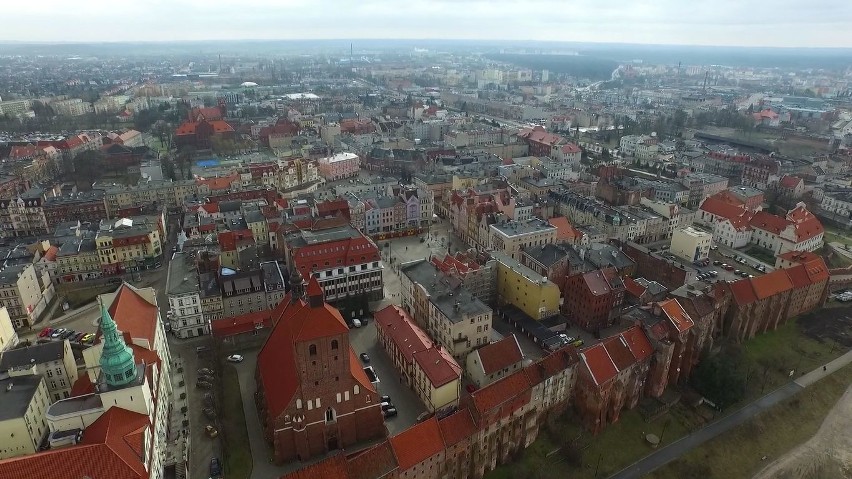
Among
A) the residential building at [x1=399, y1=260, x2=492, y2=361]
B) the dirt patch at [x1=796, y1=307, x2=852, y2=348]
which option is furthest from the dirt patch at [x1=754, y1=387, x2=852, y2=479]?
the residential building at [x1=399, y1=260, x2=492, y2=361]

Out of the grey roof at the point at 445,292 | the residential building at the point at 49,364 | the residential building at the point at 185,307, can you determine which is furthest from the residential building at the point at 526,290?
the residential building at the point at 49,364

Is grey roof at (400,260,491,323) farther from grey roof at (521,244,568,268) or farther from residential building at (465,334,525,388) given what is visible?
grey roof at (521,244,568,268)

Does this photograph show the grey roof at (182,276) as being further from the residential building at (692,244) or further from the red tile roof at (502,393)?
the residential building at (692,244)

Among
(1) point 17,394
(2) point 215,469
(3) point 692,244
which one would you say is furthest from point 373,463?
(3) point 692,244

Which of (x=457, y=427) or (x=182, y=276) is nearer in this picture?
(x=457, y=427)

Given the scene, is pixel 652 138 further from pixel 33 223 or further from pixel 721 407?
pixel 33 223

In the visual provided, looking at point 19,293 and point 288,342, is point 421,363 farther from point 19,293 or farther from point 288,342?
point 19,293
